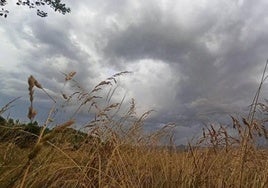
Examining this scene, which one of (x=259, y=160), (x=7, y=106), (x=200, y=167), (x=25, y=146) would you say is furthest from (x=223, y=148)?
(x=25, y=146)

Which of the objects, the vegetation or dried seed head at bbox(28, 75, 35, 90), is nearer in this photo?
dried seed head at bbox(28, 75, 35, 90)

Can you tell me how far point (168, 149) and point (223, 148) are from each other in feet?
3.22

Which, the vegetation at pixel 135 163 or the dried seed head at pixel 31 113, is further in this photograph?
the vegetation at pixel 135 163

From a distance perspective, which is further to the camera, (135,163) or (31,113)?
(135,163)

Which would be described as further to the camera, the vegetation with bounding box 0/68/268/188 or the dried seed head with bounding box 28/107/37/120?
the vegetation with bounding box 0/68/268/188

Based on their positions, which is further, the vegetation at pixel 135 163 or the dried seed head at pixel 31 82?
the vegetation at pixel 135 163

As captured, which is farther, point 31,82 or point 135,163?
point 135,163

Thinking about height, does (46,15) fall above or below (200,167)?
above

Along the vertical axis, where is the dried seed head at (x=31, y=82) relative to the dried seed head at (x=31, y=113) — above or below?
above

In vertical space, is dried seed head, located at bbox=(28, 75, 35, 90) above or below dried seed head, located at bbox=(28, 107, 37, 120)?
above

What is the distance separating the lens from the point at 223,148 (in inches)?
175

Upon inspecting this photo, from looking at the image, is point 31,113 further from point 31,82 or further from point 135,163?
point 135,163

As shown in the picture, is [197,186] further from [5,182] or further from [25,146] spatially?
[25,146]

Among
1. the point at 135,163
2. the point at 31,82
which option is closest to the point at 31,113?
the point at 31,82
